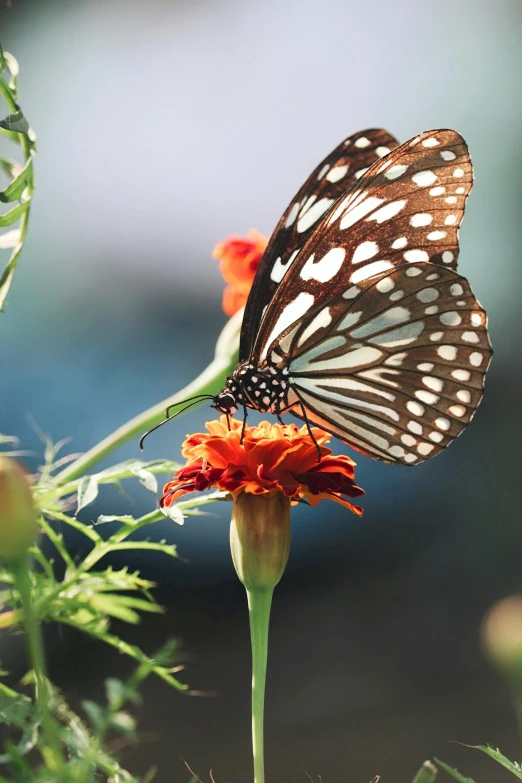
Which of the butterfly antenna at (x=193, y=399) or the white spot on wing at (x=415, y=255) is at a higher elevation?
the white spot on wing at (x=415, y=255)

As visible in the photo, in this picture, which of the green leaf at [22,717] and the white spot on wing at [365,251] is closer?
the green leaf at [22,717]

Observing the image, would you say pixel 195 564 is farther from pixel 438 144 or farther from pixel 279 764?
pixel 438 144

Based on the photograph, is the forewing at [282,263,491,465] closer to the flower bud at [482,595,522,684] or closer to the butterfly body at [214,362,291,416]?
the butterfly body at [214,362,291,416]

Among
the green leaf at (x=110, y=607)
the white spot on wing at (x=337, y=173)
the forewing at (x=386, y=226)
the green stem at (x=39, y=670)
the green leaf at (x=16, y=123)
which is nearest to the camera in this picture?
the green stem at (x=39, y=670)

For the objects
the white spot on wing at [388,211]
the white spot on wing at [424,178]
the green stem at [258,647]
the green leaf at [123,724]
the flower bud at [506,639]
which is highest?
the white spot on wing at [424,178]

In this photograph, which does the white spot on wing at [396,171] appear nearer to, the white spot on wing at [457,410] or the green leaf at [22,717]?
the white spot on wing at [457,410]

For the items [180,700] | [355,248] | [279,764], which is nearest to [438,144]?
[355,248]

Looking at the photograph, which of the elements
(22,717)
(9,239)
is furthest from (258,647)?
(9,239)

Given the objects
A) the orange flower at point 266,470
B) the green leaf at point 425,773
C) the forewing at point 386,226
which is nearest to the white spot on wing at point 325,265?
the forewing at point 386,226
